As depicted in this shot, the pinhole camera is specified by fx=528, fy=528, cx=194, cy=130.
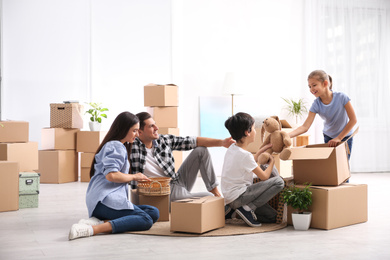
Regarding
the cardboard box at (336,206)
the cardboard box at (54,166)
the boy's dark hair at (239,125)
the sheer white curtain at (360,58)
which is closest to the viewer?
the cardboard box at (336,206)

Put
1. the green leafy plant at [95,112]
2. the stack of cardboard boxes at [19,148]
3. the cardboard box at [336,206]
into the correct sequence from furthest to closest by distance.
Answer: the green leafy plant at [95,112] → the stack of cardboard boxes at [19,148] → the cardboard box at [336,206]

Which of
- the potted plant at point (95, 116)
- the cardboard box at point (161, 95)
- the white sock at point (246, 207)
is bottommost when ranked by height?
the white sock at point (246, 207)

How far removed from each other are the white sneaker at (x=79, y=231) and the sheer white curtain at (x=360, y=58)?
15.8 ft

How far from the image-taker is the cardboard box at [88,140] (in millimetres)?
5938

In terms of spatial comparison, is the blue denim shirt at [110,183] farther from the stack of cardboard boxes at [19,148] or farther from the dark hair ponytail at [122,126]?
the stack of cardboard boxes at [19,148]

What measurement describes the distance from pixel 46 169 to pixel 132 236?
125 inches

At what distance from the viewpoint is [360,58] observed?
7.21m

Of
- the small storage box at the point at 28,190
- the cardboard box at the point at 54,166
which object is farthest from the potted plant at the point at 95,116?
the small storage box at the point at 28,190

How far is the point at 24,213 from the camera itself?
384 cm

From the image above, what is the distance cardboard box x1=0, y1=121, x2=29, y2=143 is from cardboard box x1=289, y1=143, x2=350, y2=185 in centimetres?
258

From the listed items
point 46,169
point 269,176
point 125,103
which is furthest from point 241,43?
point 269,176

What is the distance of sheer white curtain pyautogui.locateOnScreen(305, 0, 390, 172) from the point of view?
710 centimetres

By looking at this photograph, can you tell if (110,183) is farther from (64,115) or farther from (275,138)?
(64,115)

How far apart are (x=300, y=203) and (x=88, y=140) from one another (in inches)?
133
